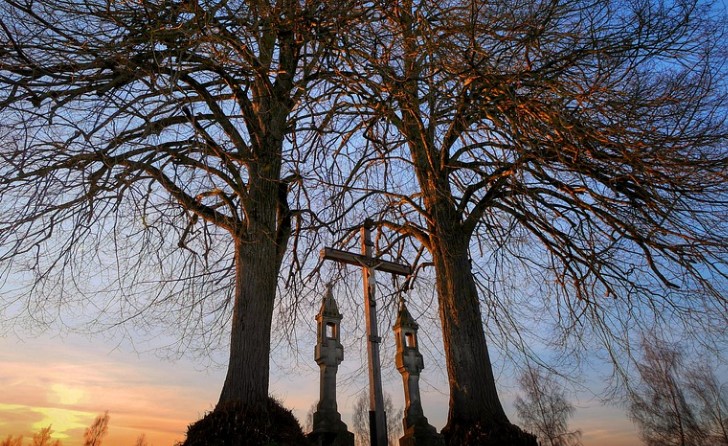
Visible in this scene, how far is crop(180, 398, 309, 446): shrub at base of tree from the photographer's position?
5570mm

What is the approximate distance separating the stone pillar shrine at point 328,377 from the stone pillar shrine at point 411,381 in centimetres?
103

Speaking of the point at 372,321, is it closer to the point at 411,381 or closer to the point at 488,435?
the point at 488,435

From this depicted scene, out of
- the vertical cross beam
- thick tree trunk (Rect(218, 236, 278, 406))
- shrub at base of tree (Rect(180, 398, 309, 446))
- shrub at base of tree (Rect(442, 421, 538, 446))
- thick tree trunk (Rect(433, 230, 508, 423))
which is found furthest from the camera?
thick tree trunk (Rect(433, 230, 508, 423))

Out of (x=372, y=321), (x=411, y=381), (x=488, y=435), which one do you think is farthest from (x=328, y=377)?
(x=488, y=435)

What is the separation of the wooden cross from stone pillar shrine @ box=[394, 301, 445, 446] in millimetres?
1955

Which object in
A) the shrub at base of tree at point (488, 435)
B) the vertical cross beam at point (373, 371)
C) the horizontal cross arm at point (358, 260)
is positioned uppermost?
the horizontal cross arm at point (358, 260)

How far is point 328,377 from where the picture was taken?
8.66 m

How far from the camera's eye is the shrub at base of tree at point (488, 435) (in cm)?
656

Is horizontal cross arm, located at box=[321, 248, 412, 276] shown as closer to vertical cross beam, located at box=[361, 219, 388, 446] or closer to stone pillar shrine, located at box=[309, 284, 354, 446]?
vertical cross beam, located at box=[361, 219, 388, 446]

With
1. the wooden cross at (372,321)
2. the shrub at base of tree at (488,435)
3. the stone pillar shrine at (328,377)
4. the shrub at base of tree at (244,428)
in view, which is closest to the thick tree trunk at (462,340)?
the shrub at base of tree at (488,435)

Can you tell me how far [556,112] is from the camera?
18.5 feet

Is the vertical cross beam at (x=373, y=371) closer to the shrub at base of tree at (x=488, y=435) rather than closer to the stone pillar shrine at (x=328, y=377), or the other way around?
the shrub at base of tree at (x=488, y=435)

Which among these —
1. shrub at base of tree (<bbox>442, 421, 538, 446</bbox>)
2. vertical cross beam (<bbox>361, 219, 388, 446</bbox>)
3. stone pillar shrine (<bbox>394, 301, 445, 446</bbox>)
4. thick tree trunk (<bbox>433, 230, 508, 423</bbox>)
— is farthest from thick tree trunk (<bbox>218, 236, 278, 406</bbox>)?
stone pillar shrine (<bbox>394, 301, 445, 446</bbox>)

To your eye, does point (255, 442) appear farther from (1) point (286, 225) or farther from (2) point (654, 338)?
(2) point (654, 338)
